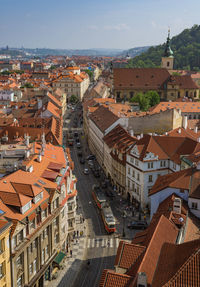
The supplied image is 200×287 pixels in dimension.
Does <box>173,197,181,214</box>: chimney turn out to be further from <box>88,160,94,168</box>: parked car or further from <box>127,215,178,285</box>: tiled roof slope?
<box>88,160,94,168</box>: parked car

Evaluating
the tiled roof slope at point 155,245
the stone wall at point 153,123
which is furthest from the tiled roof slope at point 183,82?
the tiled roof slope at point 155,245

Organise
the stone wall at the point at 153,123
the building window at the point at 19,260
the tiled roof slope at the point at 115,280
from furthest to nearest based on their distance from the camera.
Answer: the stone wall at the point at 153,123 → the building window at the point at 19,260 → the tiled roof slope at the point at 115,280

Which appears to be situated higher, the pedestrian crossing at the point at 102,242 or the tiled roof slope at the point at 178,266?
the tiled roof slope at the point at 178,266

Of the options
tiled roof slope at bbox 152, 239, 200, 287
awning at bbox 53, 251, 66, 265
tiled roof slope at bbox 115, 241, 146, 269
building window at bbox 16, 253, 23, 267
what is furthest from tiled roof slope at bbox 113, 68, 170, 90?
tiled roof slope at bbox 152, 239, 200, 287

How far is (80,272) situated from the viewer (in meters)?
44.6

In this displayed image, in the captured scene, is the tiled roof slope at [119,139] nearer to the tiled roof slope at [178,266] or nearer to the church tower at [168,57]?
the tiled roof slope at [178,266]

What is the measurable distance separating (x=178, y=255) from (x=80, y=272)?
21.2 metres

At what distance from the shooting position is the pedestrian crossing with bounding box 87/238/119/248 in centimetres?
5022

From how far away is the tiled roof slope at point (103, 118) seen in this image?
81.8 m

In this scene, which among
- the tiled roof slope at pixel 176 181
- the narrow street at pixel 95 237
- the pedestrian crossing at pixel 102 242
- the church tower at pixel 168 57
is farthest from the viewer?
the church tower at pixel 168 57

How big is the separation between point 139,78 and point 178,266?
134691 millimetres

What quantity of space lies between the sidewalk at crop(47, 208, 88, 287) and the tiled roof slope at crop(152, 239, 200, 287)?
58.8ft

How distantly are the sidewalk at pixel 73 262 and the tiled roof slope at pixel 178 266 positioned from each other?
17.9 meters

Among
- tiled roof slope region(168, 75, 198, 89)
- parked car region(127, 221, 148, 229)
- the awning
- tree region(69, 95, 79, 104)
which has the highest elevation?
tiled roof slope region(168, 75, 198, 89)
